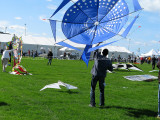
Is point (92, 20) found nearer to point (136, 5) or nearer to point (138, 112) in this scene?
point (136, 5)

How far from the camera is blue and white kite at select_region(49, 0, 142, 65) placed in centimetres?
802

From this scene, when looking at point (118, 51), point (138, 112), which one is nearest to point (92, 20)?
point (138, 112)

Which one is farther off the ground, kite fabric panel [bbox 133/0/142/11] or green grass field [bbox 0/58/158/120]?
kite fabric panel [bbox 133/0/142/11]

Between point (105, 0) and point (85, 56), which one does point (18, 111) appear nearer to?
point (85, 56)

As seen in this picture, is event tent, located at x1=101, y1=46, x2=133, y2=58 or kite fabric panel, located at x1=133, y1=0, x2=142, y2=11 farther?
event tent, located at x1=101, y1=46, x2=133, y2=58

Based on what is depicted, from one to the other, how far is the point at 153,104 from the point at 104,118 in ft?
9.89

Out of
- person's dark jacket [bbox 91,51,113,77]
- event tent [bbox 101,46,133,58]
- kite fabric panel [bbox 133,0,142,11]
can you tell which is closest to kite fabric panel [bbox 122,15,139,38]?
kite fabric panel [bbox 133,0,142,11]

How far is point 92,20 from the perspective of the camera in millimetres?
8328

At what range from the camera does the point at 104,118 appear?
22.6 ft

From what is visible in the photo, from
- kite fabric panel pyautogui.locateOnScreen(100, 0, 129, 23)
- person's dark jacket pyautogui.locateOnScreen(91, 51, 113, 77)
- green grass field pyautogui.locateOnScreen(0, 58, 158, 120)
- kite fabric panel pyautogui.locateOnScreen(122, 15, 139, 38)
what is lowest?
green grass field pyautogui.locateOnScreen(0, 58, 158, 120)

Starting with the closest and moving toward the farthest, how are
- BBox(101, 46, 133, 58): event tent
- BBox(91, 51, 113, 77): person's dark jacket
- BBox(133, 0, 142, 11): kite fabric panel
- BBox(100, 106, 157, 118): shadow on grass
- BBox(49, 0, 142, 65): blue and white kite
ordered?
BBox(100, 106, 157, 118): shadow on grass < BBox(133, 0, 142, 11): kite fabric panel < BBox(91, 51, 113, 77): person's dark jacket < BBox(49, 0, 142, 65): blue and white kite < BBox(101, 46, 133, 58): event tent

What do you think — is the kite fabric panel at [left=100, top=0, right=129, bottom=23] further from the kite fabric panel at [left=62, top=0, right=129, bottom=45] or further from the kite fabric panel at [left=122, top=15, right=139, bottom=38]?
the kite fabric panel at [left=122, top=15, right=139, bottom=38]

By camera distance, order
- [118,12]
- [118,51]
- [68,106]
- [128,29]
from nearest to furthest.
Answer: [128,29] < [68,106] < [118,12] < [118,51]

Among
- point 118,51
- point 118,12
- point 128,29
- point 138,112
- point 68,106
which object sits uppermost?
point 118,12
